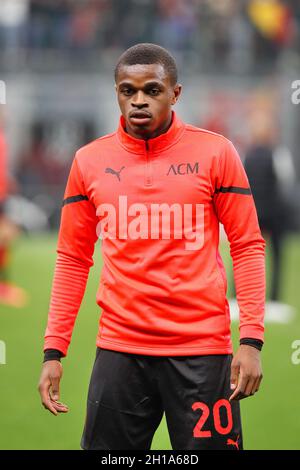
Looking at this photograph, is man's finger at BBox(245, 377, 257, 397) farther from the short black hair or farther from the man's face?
the short black hair

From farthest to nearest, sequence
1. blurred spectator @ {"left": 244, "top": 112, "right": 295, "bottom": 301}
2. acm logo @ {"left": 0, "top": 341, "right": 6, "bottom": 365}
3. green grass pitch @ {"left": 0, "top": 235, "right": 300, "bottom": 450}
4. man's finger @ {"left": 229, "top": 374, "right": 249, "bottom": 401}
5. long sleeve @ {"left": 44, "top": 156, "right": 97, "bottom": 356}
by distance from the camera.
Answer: blurred spectator @ {"left": 244, "top": 112, "right": 295, "bottom": 301}, acm logo @ {"left": 0, "top": 341, "right": 6, "bottom": 365}, green grass pitch @ {"left": 0, "top": 235, "right": 300, "bottom": 450}, long sleeve @ {"left": 44, "top": 156, "right": 97, "bottom": 356}, man's finger @ {"left": 229, "top": 374, "right": 249, "bottom": 401}

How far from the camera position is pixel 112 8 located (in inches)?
1177

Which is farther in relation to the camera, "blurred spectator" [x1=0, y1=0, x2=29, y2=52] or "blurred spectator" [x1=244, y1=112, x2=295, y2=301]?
"blurred spectator" [x1=0, y1=0, x2=29, y2=52]

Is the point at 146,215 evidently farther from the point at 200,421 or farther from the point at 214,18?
the point at 214,18

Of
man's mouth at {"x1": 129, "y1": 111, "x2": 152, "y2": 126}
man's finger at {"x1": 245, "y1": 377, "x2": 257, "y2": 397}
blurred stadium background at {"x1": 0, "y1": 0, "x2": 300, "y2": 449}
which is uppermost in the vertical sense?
blurred stadium background at {"x1": 0, "y1": 0, "x2": 300, "y2": 449}

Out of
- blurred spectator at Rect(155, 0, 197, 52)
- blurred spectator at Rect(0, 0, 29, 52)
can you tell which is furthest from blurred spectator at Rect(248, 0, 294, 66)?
blurred spectator at Rect(0, 0, 29, 52)

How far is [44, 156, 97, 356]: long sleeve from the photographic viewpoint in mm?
3969

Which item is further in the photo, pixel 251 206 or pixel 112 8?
pixel 112 8

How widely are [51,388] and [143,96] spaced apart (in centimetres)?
120

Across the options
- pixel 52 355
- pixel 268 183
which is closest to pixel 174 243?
pixel 52 355

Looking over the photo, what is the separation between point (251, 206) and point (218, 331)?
0.50m
